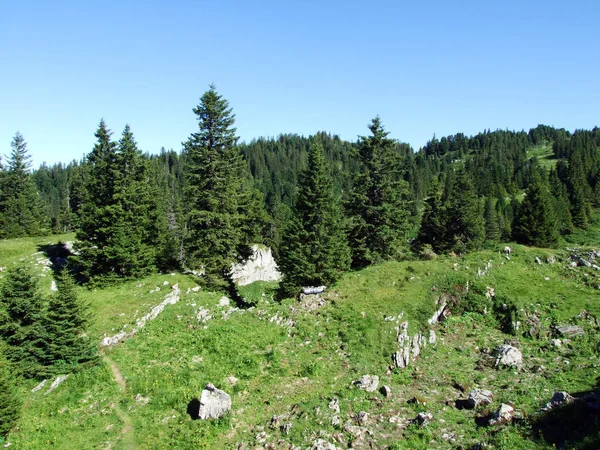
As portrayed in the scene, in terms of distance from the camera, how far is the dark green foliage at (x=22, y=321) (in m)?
20.3

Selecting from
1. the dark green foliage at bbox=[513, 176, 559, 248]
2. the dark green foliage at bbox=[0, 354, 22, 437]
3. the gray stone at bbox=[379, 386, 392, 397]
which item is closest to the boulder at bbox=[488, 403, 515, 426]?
the gray stone at bbox=[379, 386, 392, 397]

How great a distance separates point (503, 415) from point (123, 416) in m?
16.4

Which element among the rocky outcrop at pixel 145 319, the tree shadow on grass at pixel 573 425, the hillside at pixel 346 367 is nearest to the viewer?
the tree shadow on grass at pixel 573 425

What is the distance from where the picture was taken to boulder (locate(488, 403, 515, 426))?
563 inches

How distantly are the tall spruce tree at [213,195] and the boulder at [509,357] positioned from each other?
71.0 feet

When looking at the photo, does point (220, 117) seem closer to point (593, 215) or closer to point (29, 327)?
point (29, 327)

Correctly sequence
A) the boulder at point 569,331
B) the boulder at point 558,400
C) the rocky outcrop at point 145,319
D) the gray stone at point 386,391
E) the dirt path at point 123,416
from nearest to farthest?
the boulder at point 558,400 < the dirt path at point 123,416 < the gray stone at point 386,391 < the boulder at point 569,331 < the rocky outcrop at point 145,319

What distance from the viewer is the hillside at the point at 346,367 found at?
1509 cm

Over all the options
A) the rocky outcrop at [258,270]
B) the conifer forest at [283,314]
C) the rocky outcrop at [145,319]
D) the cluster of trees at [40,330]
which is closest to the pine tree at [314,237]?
the conifer forest at [283,314]

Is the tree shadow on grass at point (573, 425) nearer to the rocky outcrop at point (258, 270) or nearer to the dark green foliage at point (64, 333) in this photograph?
the dark green foliage at point (64, 333)

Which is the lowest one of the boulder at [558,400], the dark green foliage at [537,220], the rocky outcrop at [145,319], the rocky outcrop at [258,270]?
the rocky outcrop at [258,270]

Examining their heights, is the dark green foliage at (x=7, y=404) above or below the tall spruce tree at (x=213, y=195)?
below

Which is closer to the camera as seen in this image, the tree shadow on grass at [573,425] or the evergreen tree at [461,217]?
the tree shadow on grass at [573,425]

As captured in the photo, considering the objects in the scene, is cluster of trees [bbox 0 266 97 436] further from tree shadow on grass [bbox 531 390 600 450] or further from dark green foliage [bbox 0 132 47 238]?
dark green foliage [bbox 0 132 47 238]
